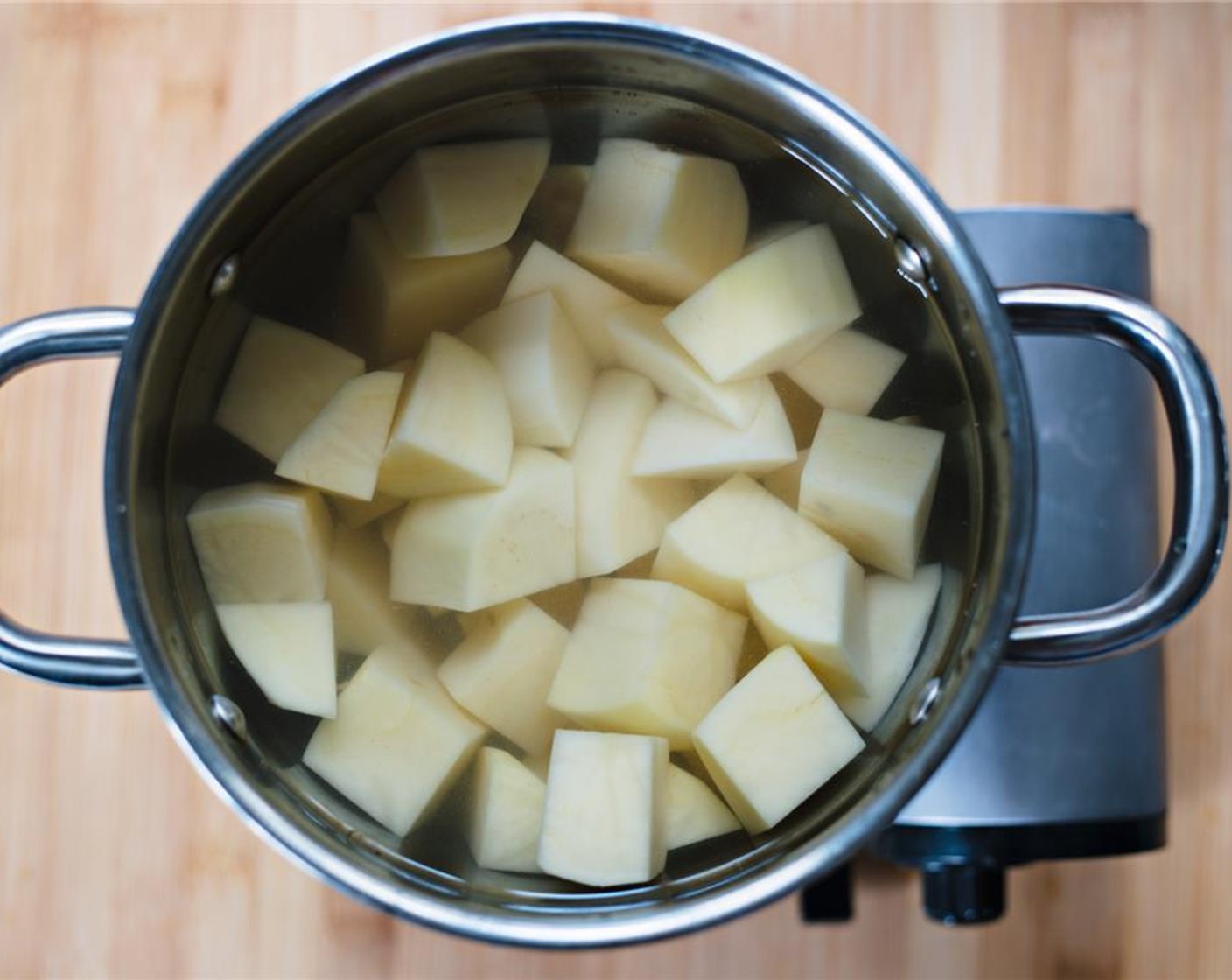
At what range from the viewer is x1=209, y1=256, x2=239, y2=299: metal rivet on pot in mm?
603

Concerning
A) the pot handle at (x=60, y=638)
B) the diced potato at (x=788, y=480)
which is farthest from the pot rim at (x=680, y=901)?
the diced potato at (x=788, y=480)

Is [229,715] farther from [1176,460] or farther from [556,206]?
[1176,460]

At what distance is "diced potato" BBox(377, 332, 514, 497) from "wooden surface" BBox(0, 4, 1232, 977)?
28cm

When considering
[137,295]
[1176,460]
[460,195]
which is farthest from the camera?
[137,295]

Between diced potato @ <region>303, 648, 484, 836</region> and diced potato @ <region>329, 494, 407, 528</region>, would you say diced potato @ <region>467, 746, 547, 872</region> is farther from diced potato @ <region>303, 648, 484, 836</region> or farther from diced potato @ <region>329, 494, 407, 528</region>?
diced potato @ <region>329, 494, 407, 528</region>

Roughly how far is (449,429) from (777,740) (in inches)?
9.2

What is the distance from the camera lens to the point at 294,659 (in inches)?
23.5

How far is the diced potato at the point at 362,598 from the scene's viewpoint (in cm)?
61

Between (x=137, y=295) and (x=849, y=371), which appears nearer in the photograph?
(x=849, y=371)

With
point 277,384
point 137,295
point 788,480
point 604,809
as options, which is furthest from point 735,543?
point 137,295

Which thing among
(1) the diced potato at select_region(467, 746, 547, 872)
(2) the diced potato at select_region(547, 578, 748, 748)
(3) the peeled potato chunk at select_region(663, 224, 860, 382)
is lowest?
(1) the diced potato at select_region(467, 746, 547, 872)

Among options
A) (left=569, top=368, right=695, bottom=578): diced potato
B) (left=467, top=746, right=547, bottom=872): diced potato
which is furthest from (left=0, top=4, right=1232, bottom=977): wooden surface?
(left=569, top=368, right=695, bottom=578): diced potato

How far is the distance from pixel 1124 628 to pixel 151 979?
650 mm

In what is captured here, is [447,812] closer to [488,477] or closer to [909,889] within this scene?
[488,477]
